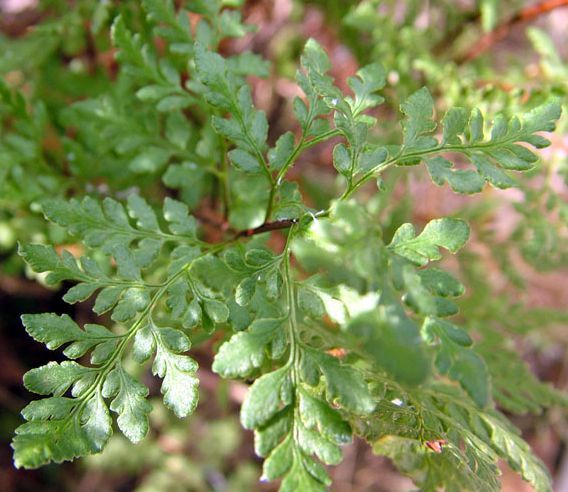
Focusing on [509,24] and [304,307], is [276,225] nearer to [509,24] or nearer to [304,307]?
[304,307]

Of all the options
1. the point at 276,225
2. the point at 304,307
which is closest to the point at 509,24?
the point at 276,225

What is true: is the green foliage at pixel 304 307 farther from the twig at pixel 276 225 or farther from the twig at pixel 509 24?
the twig at pixel 509 24

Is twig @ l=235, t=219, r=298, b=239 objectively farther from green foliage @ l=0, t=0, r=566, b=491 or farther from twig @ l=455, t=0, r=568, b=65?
twig @ l=455, t=0, r=568, b=65

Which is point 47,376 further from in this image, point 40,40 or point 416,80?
point 416,80

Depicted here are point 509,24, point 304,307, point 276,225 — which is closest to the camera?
point 304,307

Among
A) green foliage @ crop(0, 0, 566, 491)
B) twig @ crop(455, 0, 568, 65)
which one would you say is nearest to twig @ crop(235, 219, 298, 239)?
green foliage @ crop(0, 0, 566, 491)

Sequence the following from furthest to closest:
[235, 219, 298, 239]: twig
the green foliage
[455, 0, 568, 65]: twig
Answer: [455, 0, 568, 65]: twig, [235, 219, 298, 239]: twig, the green foliage

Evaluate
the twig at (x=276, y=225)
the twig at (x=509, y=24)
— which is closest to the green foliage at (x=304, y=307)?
the twig at (x=276, y=225)

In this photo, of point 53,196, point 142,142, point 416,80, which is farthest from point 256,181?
point 416,80
